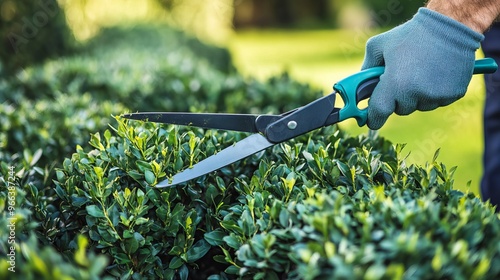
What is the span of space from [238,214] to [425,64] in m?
0.85

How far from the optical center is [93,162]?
223 cm

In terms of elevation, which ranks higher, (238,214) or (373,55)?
(373,55)

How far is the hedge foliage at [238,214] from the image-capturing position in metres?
1.49

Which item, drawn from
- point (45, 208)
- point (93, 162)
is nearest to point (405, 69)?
point (93, 162)

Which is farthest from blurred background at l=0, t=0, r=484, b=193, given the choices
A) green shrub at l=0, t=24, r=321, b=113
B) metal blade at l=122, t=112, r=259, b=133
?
metal blade at l=122, t=112, r=259, b=133

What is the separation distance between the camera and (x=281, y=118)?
216 centimetres

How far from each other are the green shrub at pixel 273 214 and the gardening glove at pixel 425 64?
198 mm

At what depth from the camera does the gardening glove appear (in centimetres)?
214

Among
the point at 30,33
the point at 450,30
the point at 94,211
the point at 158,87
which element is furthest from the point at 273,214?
the point at 30,33

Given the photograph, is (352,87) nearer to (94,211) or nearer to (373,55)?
(373,55)

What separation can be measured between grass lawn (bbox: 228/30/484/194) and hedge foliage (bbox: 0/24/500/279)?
391mm

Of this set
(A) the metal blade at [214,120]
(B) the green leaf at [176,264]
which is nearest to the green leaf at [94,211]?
(B) the green leaf at [176,264]

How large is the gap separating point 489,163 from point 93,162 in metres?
2.53

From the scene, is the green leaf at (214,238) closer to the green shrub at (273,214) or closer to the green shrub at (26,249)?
the green shrub at (273,214)
